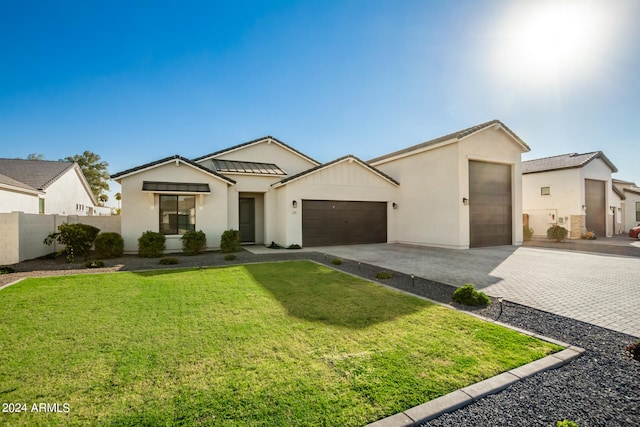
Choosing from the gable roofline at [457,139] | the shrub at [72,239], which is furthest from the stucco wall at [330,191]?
the shrub at [72,239]

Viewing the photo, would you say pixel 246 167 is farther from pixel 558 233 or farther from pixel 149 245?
pixel 558 233

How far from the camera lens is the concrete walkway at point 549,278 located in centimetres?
492

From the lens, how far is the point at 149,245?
11734mm

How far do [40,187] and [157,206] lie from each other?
13695 mm

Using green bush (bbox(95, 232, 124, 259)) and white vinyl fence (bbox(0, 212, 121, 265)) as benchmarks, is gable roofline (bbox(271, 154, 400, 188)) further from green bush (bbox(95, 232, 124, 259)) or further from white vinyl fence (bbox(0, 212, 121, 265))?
white vinyl fence (bbox(0, 212, 121, 265))

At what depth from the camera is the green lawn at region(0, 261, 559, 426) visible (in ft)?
7.77

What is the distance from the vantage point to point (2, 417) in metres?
2.28

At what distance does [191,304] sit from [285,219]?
9.32 metres

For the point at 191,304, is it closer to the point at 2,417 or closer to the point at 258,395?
the point at 2,417

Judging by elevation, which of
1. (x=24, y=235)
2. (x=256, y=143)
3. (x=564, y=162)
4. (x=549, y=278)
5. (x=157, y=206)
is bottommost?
(x=549, y=278)

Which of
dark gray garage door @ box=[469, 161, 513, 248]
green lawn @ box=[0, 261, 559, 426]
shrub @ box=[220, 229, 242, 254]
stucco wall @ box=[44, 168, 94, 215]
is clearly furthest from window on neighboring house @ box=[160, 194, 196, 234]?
dark gray garage door @ box=[469, 161, 513, 248]

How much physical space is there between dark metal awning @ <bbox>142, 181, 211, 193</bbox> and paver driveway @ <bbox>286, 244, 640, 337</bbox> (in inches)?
317

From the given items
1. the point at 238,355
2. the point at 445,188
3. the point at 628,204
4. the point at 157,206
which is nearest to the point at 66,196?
the point at 157,206

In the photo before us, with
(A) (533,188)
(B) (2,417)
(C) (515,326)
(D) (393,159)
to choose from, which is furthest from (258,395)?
Result: (A) (533,188)
